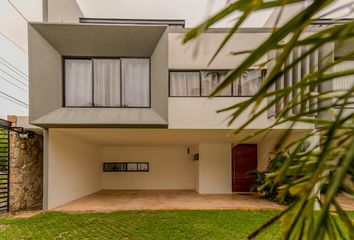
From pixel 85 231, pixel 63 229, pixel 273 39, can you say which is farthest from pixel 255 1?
pixel 63 229

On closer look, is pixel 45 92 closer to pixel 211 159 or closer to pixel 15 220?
pixel 15 220

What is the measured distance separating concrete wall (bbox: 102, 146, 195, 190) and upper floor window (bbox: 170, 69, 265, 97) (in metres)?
6.05

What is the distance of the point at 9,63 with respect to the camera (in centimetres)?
1415

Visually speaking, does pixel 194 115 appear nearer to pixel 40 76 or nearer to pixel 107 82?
pixel 107 82

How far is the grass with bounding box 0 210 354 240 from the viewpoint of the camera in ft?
18.5

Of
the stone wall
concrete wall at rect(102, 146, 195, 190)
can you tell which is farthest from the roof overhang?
concrete wall at rect(102, 146, 195, 190)

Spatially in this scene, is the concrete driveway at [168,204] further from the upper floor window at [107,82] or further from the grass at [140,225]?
the upper floor window at [107,82]

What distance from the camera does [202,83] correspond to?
8.70 metres

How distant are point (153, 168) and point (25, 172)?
6.23 metres

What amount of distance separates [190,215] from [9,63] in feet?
42.6

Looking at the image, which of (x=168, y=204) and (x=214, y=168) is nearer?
(x=168, y=204)

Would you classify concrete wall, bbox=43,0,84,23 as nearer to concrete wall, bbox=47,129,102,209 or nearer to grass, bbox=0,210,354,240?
concrete wall, bbox=47,129,102,209

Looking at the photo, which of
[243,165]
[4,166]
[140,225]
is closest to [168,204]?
[140,225]

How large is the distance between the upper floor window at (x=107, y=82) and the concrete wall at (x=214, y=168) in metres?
4.71
